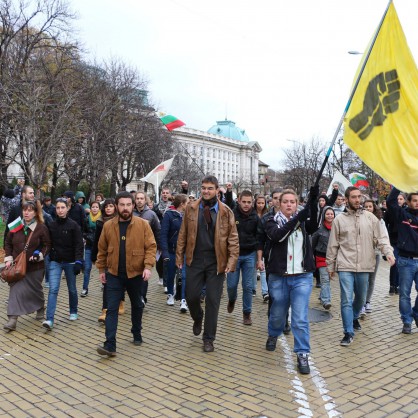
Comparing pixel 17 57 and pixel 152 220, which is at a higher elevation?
pixel 17 57

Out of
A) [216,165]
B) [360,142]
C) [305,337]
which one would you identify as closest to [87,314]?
[305,337]

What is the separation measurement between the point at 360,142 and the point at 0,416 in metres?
4.38

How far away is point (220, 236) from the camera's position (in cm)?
581

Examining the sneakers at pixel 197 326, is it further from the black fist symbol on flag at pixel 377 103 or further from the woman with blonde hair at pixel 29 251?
the black fist symbol on flag at pixel 377 103

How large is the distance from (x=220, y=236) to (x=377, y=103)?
7.86 feet

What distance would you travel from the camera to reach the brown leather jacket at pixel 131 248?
5.64m

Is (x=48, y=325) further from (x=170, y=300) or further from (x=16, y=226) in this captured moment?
(x=170, y=300)

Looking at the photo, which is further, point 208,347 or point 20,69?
point 20,69

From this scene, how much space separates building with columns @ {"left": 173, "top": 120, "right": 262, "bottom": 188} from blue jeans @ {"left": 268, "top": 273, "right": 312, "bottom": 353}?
106929mm

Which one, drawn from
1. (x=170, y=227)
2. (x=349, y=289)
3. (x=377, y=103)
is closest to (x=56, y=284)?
(x=170, y=227)

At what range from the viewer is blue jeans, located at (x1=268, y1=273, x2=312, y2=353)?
16.9ft

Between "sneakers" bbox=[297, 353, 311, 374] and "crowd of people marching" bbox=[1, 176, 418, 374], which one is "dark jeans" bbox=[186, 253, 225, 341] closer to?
"crowd of people marching" bbox=[1, 176, 418, 374]

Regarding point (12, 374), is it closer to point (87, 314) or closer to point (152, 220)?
point (87, 314)

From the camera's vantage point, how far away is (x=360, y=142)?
5.00m
